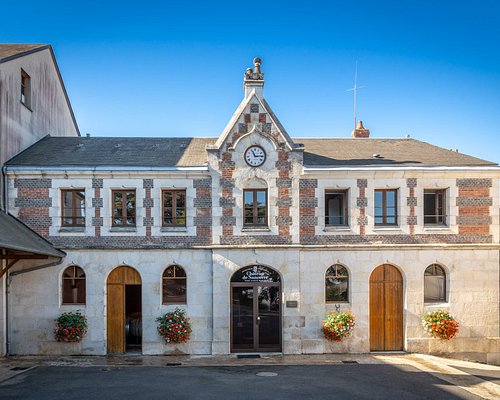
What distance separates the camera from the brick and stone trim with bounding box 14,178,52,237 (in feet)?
50.5

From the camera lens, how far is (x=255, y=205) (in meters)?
15.8

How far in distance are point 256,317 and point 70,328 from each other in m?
6.28

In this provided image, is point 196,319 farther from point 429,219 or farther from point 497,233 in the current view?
point 497,233

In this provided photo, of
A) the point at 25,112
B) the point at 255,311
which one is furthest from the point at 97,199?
the point at 255,311

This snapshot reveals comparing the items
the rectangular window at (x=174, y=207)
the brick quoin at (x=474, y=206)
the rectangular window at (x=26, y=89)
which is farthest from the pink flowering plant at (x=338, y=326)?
the rectangular window at (x=26, y=89)

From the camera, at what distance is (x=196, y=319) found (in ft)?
50.4

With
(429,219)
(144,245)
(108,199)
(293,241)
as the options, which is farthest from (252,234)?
(429,219)

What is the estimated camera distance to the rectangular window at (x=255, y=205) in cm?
1576

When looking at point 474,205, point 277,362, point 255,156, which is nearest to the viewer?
point 277,362

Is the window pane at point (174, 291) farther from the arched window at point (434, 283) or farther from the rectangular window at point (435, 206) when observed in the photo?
the rectangular window at point (435, 206)

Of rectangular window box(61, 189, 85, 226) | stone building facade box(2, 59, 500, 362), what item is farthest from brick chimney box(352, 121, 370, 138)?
rectangular window box(61, 189, 85, 226)

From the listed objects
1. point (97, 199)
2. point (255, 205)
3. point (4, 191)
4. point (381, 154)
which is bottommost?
point (255, 205)

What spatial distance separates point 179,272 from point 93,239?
3.20 meters

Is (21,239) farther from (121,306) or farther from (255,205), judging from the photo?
(255,205)
